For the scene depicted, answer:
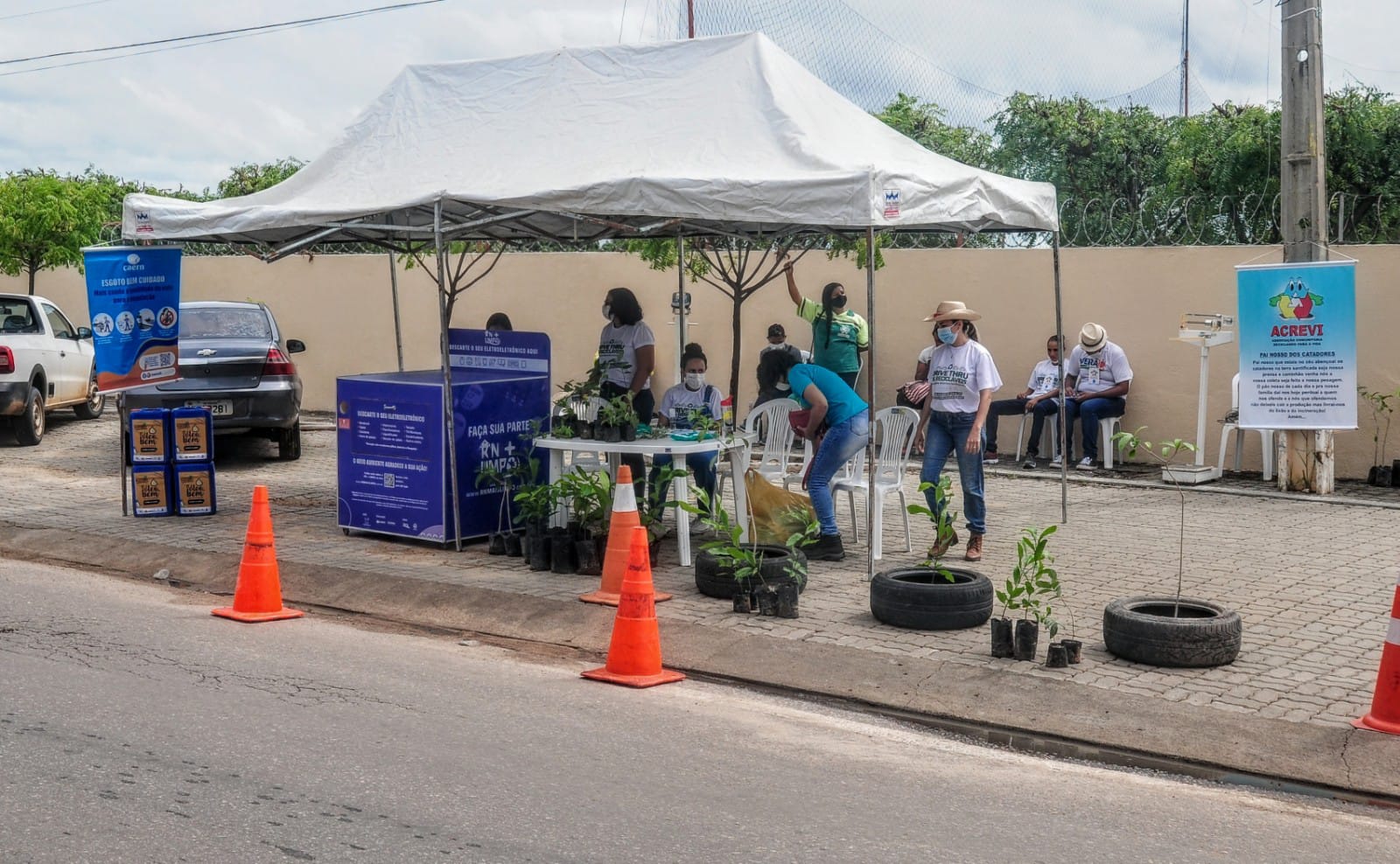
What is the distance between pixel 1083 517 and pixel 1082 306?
3.95 metres

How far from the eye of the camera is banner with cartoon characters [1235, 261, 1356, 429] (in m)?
12.3

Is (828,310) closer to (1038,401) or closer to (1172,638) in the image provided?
(1038,401)

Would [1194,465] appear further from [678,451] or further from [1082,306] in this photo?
[678,451]

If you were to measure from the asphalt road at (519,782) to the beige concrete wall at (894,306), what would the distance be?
13.8 feet

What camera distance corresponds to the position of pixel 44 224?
23234 millimetres

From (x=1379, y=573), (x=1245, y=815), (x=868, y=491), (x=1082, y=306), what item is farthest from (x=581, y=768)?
(x=1082, y=306)

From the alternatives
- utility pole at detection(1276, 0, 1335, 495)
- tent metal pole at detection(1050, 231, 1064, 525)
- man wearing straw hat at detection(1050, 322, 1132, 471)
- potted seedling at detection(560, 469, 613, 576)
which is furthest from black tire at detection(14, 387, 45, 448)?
utility pole at detection(1276, 0, 1335, 495)

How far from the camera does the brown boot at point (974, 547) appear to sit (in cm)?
995

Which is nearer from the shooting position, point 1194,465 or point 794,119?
point 794,119

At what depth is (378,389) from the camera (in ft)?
35.3

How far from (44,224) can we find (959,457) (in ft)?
60.1

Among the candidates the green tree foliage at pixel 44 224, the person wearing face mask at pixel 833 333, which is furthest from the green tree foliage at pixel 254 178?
the person wearing face mask at pixel 833 333

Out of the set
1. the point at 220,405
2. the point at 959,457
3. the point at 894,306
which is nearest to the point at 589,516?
the point at 959,457

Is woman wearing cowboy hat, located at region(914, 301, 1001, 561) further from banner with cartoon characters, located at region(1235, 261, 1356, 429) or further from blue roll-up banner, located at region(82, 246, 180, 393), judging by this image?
blue roll-up banner, located at region(82, 246, 180, 393)
